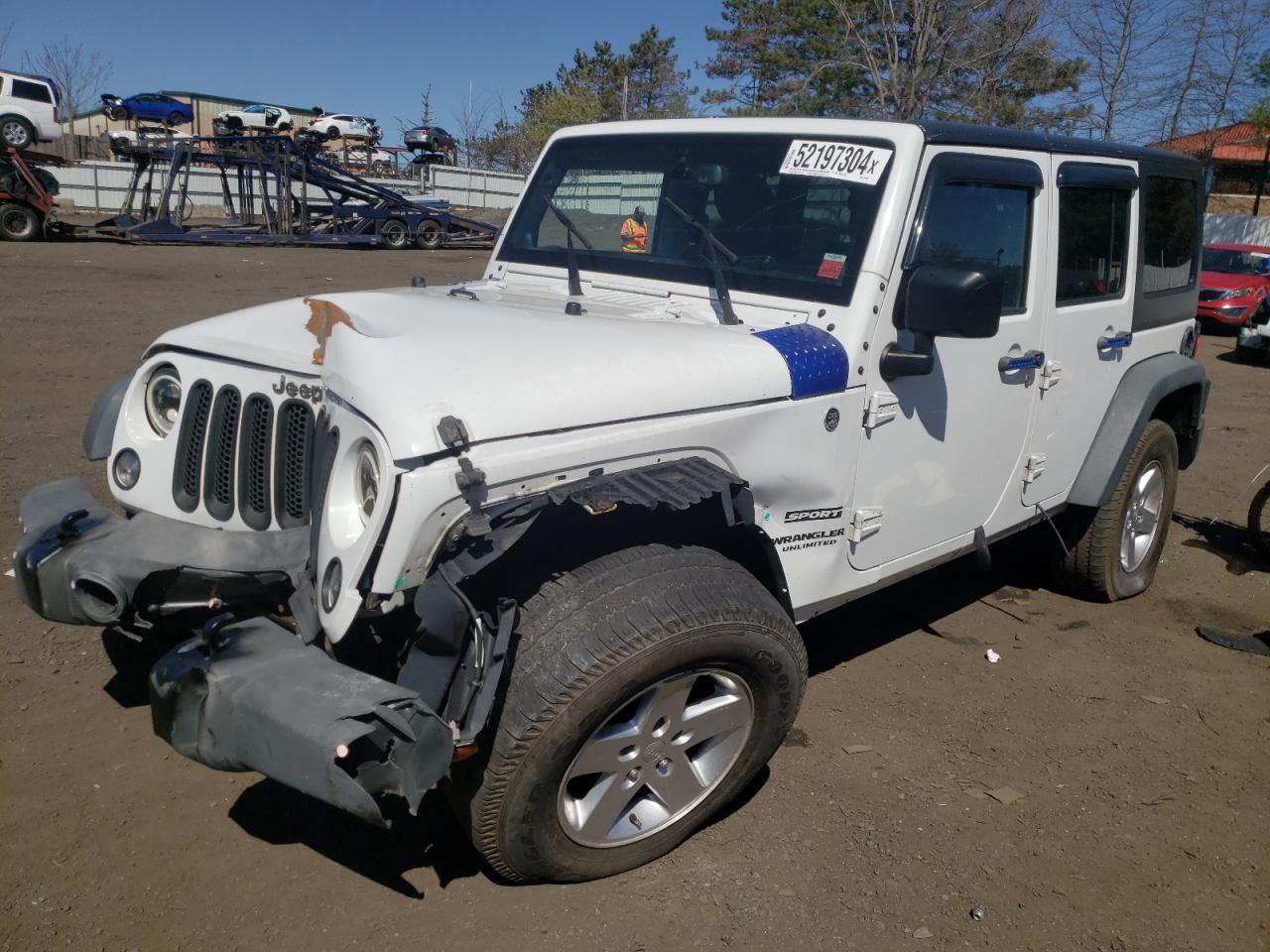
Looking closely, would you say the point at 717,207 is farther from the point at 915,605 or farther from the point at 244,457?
the point at 915,605

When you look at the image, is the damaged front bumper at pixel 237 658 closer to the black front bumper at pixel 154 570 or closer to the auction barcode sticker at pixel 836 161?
the black front bumper at pixel 154 570

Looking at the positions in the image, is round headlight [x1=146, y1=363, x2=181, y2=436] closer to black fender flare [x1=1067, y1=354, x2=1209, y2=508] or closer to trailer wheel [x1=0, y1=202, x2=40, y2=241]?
black fender flare [x1=1067, y1=354, x2=1209, y2=508]

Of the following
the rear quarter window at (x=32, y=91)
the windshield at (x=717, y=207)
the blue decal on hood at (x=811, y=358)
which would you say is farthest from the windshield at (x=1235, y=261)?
the rear quarter window at (x=32, y=91)

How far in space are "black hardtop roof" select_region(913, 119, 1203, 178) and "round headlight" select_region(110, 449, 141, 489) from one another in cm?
275

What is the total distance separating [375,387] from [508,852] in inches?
48.0

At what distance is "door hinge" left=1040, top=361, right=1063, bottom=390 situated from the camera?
3.87 meters

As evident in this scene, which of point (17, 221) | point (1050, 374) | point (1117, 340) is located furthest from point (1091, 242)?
point (17, 221)

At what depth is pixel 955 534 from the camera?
3744mm

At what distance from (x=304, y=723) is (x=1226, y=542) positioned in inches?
234

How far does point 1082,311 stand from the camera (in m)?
4.03

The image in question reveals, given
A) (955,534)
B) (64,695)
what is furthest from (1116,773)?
(64,695)

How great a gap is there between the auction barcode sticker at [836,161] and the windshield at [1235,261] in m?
17.1

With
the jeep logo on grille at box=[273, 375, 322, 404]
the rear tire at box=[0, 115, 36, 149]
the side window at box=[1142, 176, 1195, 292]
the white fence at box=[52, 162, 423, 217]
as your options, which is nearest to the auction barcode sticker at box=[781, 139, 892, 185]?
the jeep logo on grille at box=[273, 375, 322, 404]

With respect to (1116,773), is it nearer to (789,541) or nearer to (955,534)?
(955,534)
